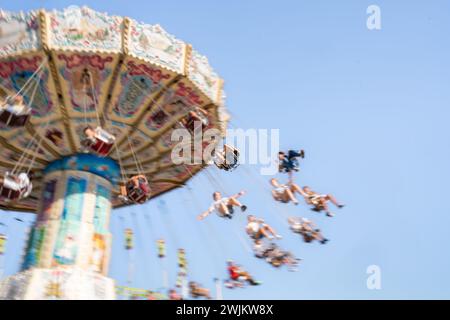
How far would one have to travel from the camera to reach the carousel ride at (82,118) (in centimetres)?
1120

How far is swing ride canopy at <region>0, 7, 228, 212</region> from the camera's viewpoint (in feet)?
37.0

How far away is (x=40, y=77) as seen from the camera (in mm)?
11539

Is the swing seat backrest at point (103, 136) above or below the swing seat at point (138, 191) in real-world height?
above

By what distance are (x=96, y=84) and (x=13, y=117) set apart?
1.85m

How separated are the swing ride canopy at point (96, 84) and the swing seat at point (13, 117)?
34.5 inches

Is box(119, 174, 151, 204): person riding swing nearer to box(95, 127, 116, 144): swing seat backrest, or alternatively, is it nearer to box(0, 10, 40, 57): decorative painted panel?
box(95, 127, 116, 144): swing seat backrest

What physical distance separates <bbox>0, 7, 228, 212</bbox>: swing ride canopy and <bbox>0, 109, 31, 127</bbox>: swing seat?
2.88 feet

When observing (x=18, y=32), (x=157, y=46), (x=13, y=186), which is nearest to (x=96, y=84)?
(x=157, y=46)

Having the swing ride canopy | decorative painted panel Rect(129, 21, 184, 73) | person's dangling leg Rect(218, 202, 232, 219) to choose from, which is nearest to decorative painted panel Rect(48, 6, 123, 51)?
the swing ride canopy

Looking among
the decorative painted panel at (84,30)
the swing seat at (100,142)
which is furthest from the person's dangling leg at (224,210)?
the decorative painted panel at (84,30)

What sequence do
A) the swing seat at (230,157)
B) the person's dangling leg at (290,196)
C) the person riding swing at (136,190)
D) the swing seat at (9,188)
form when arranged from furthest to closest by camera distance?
1. the person's dangling leg at (290,196)
2. the swing seat at (230,157)
3. the person riding swing at (136,190)
4. the swing seat at (9,188)

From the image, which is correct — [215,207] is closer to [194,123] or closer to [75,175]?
[194,123]

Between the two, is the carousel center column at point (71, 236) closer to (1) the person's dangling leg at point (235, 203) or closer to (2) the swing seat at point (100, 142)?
(2) the swing seat at point (100, 142)

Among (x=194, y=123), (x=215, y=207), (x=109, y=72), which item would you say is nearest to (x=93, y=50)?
(x=109, y=72)
